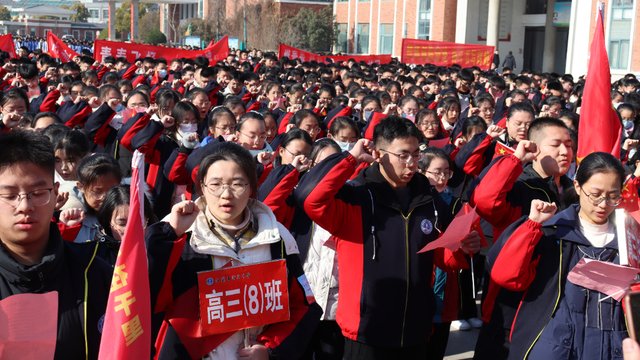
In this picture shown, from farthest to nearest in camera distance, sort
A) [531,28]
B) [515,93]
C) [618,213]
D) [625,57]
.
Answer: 1. [531,28]
2. [625,57]
3. [515,93]
4. [618,213]

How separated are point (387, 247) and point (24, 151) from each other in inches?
65.3

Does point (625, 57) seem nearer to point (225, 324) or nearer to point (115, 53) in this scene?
point (115, 53)

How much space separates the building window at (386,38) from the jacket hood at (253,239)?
3571 cm

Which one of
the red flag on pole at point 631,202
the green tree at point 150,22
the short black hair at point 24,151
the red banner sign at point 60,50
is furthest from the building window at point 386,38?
the short black hair at point 24,151

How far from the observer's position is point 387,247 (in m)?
2.98

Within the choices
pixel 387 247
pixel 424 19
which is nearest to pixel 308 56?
pixel 424 19

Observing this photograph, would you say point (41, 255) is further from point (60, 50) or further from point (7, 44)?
point (7, 44)

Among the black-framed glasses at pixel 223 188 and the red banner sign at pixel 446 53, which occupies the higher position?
the red banner sign at pixel 446 53

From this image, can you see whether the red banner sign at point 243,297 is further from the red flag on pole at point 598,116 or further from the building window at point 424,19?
the building window at point 424,19

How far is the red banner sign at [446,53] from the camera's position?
18.3m

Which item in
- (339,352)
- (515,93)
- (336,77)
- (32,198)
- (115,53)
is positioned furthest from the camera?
(115,53)

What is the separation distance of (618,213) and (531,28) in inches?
1257

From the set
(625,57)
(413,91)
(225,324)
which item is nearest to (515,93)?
(413,91)

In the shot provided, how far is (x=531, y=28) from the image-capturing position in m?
32.1
